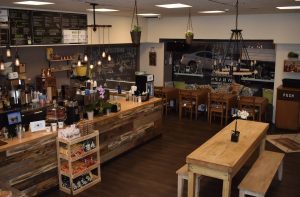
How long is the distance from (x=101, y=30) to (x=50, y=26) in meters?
1.64

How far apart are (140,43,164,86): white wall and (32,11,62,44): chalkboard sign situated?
3811 mm

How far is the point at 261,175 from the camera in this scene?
4680mm

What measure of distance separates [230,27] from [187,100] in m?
2.38

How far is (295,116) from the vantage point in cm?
835

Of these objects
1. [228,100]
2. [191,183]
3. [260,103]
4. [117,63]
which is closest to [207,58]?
[228,100]

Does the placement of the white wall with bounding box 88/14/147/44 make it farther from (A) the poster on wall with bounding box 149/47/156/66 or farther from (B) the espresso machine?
(B) the espresso machine

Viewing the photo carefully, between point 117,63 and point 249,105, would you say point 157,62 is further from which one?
point 249,105

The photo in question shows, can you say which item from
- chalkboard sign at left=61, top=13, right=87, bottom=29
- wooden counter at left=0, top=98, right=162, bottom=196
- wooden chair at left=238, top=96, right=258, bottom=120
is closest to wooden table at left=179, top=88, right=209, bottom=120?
wooden chair at left=238, top=96, right=258, bottom=120

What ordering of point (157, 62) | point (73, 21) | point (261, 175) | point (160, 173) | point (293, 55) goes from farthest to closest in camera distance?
point (157, 62) → point (293, 55) → point (73, 21) → point (160, 173) → point (261, 175)

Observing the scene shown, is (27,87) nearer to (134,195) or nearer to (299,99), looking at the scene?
(134,195)

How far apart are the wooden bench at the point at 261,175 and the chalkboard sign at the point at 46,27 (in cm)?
509

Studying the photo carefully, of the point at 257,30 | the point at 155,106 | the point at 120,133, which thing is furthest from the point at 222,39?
the point at 120,133

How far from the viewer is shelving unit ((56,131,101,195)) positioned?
5.02 m

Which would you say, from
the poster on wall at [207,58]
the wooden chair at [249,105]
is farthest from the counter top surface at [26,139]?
the poster on wall at [207,58]
